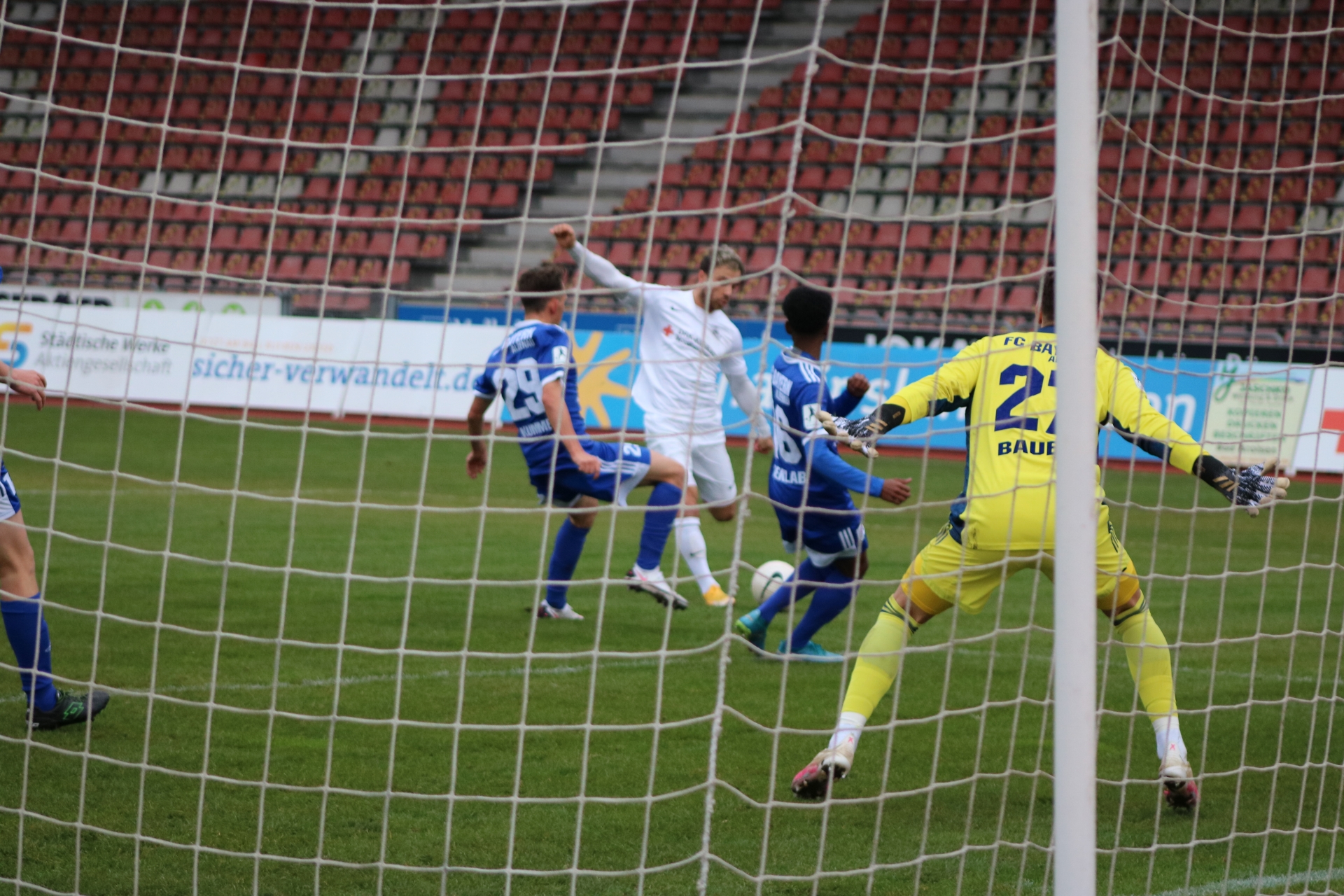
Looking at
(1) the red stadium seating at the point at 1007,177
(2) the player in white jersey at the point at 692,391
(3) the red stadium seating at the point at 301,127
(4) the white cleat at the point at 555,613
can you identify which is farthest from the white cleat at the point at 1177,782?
(3) the red stadium seating at the point at 301,127

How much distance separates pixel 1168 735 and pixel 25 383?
145 inches

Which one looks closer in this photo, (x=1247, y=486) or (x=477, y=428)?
(x=1247, y=486)

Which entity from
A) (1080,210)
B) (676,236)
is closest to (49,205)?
(676,236)

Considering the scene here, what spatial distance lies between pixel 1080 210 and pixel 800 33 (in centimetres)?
2132

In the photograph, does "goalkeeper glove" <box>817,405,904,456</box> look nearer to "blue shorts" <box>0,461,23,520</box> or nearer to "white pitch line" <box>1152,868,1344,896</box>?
"white pitch line" <box>1152,868,1344,896</box>

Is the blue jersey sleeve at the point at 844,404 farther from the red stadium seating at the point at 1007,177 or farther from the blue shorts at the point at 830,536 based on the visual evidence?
the red stadium seating at the point at 1007,177

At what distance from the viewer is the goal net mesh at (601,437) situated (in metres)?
3.47

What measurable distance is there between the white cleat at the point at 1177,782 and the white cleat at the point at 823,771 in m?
0.94

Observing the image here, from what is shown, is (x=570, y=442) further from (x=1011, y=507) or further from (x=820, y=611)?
(x=1011, y=507)

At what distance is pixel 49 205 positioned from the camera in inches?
870

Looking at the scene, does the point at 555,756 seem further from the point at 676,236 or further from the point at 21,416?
the point at 676,236

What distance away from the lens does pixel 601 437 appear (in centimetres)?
429

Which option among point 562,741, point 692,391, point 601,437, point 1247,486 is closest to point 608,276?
point 692,391

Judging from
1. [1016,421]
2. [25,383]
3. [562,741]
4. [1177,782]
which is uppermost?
[1016,421]
